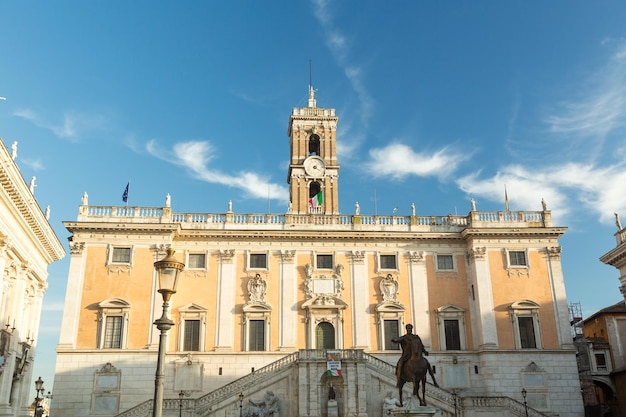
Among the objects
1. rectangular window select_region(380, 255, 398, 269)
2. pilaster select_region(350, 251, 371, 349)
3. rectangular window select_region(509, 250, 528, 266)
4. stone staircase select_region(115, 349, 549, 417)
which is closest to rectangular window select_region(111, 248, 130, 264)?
stone staircase select_region(115, 349, 549, 417)

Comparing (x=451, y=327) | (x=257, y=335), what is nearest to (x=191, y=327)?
(x=257, y=335)

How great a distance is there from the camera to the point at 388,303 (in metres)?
37.9

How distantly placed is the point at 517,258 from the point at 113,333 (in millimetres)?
26125

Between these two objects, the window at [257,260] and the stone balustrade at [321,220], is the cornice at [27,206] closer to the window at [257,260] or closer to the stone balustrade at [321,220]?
the stone balustrade at [321,220]

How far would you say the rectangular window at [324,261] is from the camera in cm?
3884

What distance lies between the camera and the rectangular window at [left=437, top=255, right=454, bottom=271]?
39.4m

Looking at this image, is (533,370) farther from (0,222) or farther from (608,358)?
(0,222)

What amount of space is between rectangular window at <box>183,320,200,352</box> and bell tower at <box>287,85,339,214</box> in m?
12.8

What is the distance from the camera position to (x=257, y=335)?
1454 inches

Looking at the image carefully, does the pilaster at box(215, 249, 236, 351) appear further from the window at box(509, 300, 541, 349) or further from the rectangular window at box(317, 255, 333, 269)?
the window at box(509, 300, 541, 349)

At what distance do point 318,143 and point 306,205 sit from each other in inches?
243

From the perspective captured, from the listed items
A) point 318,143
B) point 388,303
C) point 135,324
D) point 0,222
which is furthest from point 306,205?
point 0,222

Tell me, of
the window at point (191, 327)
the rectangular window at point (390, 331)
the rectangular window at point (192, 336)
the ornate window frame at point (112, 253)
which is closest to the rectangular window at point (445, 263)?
the rectangular window at point (390, 331)

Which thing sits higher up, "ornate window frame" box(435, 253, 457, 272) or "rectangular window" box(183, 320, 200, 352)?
"ornate window frame" box(435, 253, 457, 272)
